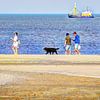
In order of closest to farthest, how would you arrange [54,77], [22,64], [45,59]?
[54,77]
[22,64]
[45,59]

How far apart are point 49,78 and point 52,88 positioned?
290cm

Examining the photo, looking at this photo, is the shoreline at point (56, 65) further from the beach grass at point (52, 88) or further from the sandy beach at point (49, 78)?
the beach grass at point (52, 88)

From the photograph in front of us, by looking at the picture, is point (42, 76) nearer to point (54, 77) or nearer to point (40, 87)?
point (54, 77)

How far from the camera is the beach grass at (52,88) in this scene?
1900 centimetres

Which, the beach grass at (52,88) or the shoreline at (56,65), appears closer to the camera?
the beach grass at (52,88)

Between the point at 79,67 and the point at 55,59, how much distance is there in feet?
13.7

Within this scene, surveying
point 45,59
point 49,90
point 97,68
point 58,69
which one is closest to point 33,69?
point 58,69

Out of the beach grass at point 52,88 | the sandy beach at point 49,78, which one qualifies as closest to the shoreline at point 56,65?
the sandy beach at point 49,78

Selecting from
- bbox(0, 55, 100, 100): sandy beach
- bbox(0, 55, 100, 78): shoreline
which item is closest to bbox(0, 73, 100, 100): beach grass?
bbox(0, 55, 100, 100): sandy beach

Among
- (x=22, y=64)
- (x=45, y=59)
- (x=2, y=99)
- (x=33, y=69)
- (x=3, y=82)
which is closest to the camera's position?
(x=2, y=99)

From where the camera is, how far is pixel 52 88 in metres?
20.6

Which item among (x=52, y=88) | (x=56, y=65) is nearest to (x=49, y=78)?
(x=52, y=88)

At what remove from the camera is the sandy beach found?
19391 mm

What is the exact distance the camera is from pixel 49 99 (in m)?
18.6
